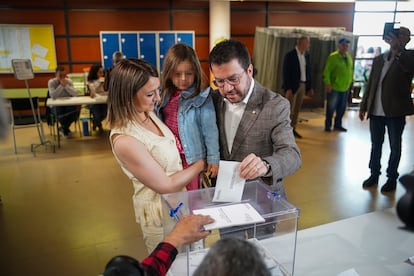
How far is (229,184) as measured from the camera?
49.8 inches

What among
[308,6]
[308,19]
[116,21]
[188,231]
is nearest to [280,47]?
[308,19]

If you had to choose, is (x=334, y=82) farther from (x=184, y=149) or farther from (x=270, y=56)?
(x=184, y=149)

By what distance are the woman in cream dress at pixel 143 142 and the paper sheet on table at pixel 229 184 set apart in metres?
0.28

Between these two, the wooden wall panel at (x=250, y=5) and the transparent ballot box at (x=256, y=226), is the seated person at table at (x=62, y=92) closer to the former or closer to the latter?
the wooden wall panel at (x=250, y=5)

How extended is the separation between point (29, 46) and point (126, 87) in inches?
285

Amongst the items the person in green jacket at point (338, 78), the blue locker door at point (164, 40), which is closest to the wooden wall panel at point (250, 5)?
the blue locker door at point (164, 40)

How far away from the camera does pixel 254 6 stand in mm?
8633

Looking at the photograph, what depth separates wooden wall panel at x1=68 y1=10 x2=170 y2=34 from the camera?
7.77m

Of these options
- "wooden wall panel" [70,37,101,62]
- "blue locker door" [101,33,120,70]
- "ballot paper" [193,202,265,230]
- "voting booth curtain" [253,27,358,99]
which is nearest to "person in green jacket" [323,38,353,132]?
"voting booth curtain" [253,27,358,99]

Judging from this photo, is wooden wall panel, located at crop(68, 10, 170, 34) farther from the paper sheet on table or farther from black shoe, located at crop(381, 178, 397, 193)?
the paper sheet on table

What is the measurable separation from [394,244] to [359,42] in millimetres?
8625

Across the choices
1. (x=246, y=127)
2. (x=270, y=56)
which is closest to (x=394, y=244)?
(x=246, y=127)

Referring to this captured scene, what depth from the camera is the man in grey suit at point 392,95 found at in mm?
3449

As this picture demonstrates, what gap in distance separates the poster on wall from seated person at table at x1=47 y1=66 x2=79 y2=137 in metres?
1.74
